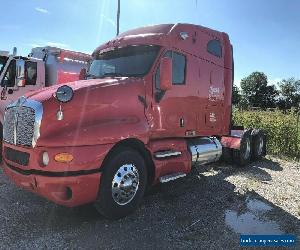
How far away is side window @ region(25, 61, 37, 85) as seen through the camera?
1038 centimetres

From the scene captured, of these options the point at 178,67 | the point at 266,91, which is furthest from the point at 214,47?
the point at 266,91

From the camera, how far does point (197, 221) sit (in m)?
5.71

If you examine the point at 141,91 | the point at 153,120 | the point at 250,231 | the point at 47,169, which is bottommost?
the point at 250,231

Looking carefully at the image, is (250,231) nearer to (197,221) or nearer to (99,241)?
(197,221)

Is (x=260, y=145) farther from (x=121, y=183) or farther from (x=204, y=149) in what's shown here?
(x=121, y=183)

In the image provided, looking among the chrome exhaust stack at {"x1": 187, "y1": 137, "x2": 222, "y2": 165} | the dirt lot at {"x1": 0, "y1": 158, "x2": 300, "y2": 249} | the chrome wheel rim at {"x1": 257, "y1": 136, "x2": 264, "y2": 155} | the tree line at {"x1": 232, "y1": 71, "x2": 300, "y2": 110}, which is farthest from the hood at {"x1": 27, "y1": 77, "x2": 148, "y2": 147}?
the tree line at {"x1": 232, "y1": 71, "x2": 300, "y2": 110}

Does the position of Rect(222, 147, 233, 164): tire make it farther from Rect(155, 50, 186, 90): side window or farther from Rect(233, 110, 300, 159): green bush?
Rect(155, 50, 186, 90): side window

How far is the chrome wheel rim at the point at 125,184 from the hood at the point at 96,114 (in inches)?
20.3

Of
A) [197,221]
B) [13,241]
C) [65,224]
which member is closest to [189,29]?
[197,221]

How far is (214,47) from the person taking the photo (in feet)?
27.6

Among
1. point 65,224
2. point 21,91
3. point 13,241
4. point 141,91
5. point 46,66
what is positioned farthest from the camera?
Answer: point 46,66

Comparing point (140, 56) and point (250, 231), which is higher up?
point (140, 56)

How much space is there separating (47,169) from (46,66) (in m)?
6.86

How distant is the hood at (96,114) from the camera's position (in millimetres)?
5016
